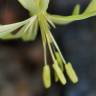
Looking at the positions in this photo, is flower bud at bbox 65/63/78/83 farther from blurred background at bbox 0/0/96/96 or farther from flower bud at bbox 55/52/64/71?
blurred background at bbox 0/0/96/96

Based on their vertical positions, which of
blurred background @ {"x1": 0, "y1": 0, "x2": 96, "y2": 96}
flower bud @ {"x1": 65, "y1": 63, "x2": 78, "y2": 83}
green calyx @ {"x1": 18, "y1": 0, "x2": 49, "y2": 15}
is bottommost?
blurred background @ {"x1": 0, "y1": 0, "x2": 96, "y2": 96}

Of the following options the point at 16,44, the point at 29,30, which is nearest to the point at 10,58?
the point at 16,44

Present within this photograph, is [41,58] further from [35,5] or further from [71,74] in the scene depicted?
[35,5]

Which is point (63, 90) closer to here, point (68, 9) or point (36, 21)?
point (68, 9)

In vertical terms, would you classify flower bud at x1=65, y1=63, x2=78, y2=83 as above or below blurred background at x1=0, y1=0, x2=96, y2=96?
above

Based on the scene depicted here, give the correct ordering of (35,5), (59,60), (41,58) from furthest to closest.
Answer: (41,58) < (59,60) < (35,5)

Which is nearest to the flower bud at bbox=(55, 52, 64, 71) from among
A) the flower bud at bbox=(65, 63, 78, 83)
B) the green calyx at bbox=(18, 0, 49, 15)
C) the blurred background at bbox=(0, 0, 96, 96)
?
the flower bud at bbox=(65, 63, 78, 83)

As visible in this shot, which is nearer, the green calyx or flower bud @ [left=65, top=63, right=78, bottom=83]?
the green calyx

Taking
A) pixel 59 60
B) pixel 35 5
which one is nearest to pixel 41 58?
pixel 59 60

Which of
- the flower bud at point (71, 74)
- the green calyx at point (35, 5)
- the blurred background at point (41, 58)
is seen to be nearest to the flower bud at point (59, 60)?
the flower bud at point (71, 74)

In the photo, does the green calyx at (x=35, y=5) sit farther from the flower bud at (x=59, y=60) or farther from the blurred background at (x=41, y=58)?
the blurred background at (x=41, y=58)
